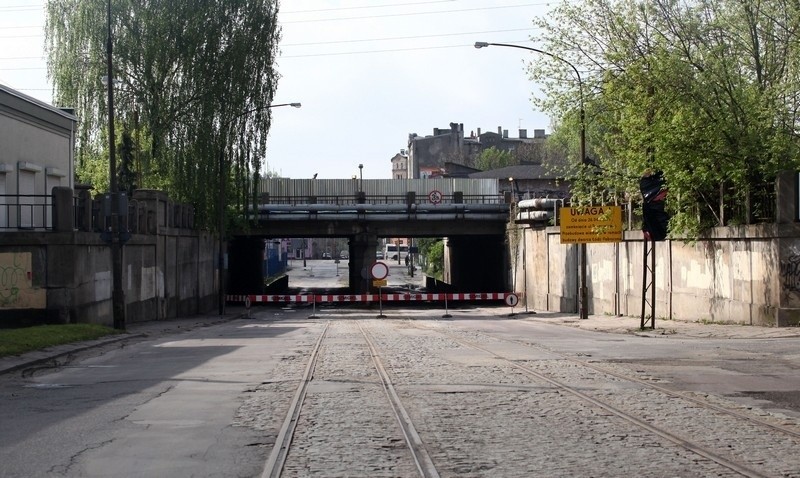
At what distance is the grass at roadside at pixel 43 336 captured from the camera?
21.3 m

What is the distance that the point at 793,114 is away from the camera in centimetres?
2936

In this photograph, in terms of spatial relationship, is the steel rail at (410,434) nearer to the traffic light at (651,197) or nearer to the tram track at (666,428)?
the tram track at (666,428)

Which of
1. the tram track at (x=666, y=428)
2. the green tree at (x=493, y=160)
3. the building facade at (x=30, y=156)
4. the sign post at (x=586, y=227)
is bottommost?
the tram track at (x=666, y=428)

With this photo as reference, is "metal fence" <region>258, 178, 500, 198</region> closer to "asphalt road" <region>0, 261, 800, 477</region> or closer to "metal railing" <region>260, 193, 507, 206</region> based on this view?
"metal railing" <region>260, 193, 507, 206</region>

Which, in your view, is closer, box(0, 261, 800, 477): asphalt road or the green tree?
box(0, 261, 800, 477): asphalt road

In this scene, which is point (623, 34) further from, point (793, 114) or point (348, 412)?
point (348, 412)

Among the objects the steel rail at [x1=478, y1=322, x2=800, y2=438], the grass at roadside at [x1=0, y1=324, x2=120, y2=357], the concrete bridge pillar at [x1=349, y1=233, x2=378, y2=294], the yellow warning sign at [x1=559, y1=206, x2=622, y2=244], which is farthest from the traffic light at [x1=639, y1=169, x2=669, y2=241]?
the concrete bridge pillar at [x1=349, y1=233, x2=378, y2=294]

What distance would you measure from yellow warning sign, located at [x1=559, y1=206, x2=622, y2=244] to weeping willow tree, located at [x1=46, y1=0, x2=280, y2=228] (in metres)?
18.5

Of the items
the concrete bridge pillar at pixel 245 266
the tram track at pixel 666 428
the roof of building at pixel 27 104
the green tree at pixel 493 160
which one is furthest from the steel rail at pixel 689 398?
the green tree at pixel 493 160

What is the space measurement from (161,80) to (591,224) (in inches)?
879

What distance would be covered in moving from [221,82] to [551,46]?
1929 cm

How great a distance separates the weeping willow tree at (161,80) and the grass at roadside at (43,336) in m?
21.5

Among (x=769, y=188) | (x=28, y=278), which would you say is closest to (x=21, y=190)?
(x=28, y=278)

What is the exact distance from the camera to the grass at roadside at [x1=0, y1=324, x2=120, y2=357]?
21.3 metres
